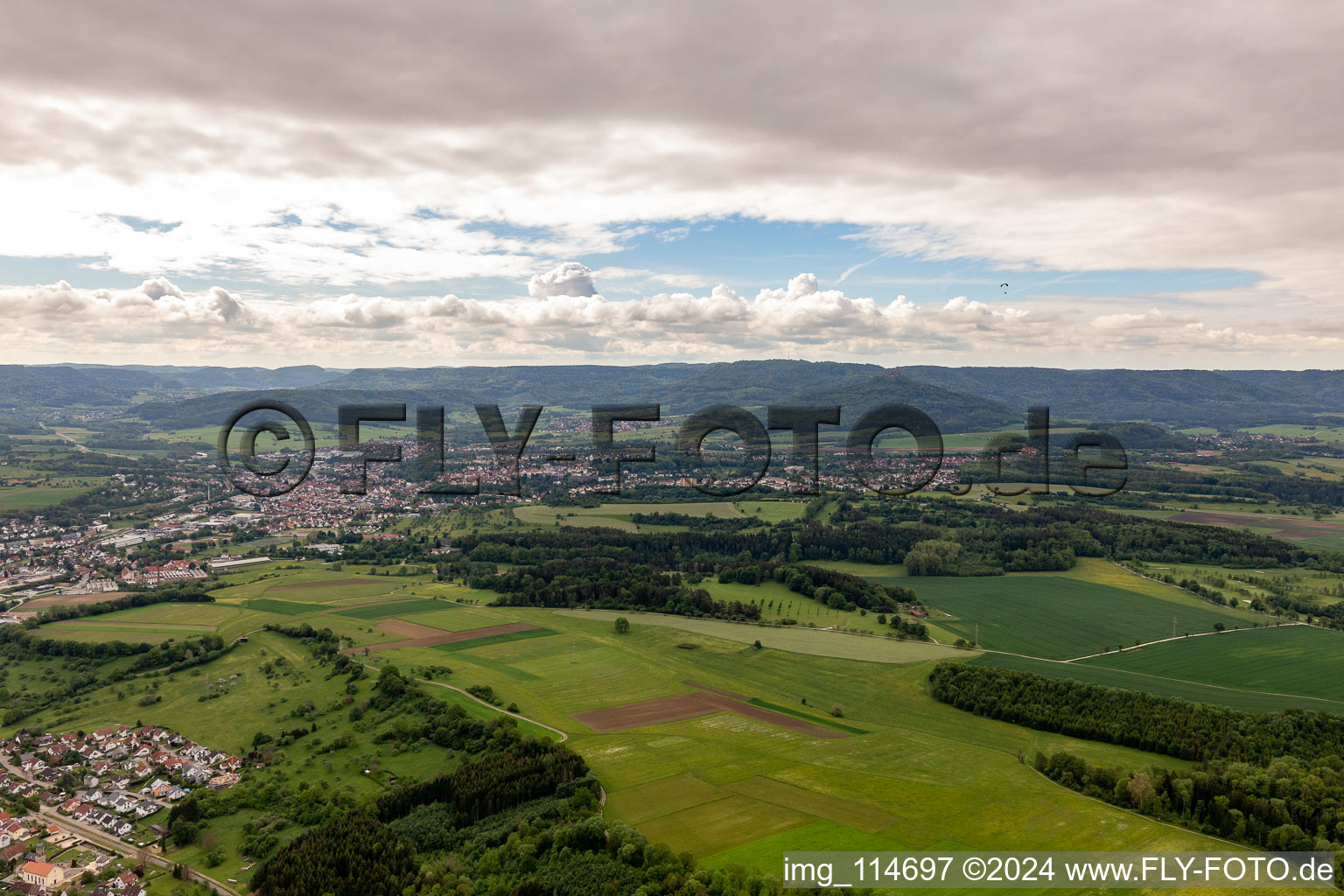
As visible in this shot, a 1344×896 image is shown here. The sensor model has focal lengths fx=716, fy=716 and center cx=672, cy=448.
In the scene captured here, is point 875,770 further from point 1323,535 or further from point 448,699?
point 1323,535

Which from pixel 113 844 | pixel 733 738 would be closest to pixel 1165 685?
pixel 733 738

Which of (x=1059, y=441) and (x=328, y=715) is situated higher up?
(x=1059, y=441)

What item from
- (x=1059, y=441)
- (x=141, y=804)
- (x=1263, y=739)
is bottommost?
(x=141, y=804)

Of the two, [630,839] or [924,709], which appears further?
[924,709]

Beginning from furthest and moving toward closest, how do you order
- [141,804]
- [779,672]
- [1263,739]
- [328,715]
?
[779,672] → [328,715] → [1263,739] → [141,804]

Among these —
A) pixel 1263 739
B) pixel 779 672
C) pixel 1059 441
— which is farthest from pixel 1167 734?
pixel 1059 441

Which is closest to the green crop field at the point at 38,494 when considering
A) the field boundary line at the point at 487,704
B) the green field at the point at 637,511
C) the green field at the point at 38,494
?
the green field at the point at 38,494

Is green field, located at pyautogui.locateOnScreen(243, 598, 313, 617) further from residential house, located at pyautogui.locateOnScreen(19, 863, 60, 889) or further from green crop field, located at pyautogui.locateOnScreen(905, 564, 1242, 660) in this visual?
green crop field, located at pyautogui.locateOnScreen(905, 564, 1242, 660)

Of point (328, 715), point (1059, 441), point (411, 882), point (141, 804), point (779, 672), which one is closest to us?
point (411, 882)
